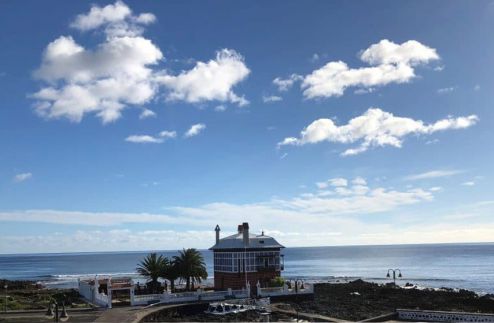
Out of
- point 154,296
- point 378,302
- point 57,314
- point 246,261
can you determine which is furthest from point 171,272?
point 57,314

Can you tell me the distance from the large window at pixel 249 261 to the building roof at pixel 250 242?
0.66m

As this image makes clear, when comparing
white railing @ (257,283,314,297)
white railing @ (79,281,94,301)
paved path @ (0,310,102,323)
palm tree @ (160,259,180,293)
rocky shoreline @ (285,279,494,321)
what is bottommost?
rocky shoreline @ (285,279,494,321)

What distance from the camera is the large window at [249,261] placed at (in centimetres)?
5950

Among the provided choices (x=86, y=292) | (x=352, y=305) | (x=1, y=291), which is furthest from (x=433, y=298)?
(x=1, y=291)

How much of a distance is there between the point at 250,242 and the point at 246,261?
2.16 meters

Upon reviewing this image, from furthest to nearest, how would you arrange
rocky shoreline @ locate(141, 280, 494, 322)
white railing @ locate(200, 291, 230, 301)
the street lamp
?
white railing @ locate(200, 291, 230, 301), rocky shoreline @ locate(141, 280, 494, 322), the street lamp

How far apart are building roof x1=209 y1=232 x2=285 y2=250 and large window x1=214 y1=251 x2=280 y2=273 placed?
0.66 m

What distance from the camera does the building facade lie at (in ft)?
195

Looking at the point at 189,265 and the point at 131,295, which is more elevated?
the point at 189,265

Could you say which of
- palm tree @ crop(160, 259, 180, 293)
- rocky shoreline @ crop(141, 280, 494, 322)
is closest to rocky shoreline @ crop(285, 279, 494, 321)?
rocky shoreline @ crop(141, 280, 494, 322)

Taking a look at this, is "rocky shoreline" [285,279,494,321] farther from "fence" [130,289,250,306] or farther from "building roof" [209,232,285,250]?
"building roof" [209,232,285,250]

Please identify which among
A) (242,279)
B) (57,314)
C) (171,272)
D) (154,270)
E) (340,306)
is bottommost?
(340,306)

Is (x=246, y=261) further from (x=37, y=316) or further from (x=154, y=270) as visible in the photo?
(x=37, y=316)

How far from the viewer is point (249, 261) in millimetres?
59688
